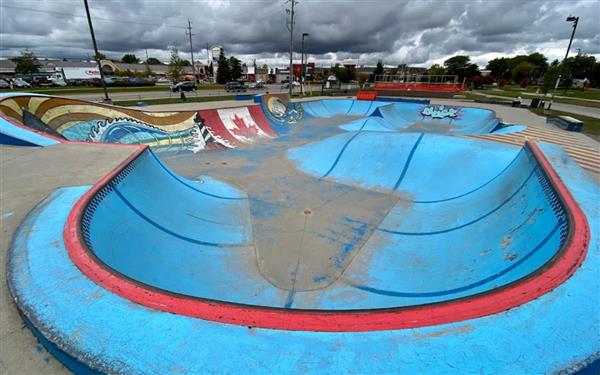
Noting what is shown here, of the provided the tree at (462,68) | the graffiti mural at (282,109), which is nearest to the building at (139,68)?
the graffiti mural at (282,109)

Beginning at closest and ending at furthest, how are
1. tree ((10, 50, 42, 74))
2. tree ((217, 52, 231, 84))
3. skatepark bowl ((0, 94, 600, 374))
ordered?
skatepark bowl ((0, 94, 600, 374))
tree ((10, 50, 42, 74))
tree ((217, 52, 231, 84))

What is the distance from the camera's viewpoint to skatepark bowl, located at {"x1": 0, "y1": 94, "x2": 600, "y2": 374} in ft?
5.71

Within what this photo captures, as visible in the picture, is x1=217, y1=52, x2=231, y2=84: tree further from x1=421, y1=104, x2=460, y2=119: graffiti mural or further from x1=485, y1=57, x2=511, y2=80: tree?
x1=485, y1=57, x2=511, y2=80: tree

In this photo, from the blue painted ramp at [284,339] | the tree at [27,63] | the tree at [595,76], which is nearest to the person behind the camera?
the blue painted ramp at [284,339]

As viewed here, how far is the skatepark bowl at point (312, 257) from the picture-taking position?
5.71 feet

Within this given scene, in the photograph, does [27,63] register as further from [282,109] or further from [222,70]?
[282,109]

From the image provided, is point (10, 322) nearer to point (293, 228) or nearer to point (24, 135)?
point (293, 228)

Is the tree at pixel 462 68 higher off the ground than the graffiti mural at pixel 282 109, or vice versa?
the tree at pixel 462 68

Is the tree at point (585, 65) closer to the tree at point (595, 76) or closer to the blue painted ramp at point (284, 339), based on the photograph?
the tree at point (595, 76)

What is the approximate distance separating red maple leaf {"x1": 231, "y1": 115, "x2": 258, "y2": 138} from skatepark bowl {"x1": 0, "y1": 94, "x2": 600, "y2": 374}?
3.42m

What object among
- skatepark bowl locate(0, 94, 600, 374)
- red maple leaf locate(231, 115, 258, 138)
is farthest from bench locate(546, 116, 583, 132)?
red maple leaf locate(231, 115, 258, 138)

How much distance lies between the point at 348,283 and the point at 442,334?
10.7 ft

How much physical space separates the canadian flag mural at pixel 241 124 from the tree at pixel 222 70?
6202cm

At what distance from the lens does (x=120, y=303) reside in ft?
6.75
